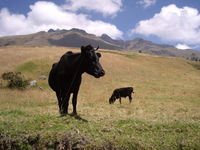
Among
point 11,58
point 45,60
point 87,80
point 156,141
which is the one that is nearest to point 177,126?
point 156,141

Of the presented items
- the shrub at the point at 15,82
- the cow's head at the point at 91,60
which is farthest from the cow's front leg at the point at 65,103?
the shrub at the point at 15,82

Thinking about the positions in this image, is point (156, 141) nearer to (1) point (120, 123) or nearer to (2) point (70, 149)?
(1) point (120, 123)

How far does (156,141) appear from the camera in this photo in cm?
639

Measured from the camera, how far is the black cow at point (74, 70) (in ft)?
26.5

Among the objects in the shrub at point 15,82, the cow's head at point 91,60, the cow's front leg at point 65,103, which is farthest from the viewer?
the shrub at point 15,82

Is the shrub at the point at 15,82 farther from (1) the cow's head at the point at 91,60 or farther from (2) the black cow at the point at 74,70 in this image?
(1) the cow's head at the point at 91,60

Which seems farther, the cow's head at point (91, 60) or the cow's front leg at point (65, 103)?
the cow's front leg at point (65, 103)

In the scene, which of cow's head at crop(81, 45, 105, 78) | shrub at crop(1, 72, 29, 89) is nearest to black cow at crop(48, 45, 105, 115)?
cow's head at crop(81, 45, 105, 78)

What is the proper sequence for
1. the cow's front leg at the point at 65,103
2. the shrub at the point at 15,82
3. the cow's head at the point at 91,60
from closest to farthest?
the cow's head at the point at 91,60 < the cow's front leg at the point at 65,103 < the shrub at the point at 15,82

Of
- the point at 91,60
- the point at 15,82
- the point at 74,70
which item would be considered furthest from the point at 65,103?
the point at 15,82

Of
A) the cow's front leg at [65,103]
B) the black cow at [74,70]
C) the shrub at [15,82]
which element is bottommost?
the shrub at [15,82]

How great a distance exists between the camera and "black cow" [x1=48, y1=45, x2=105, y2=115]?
8086 millimetres

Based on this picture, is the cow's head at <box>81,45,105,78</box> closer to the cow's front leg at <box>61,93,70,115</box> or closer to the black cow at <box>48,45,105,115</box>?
the black cow at <box>48,45,105,115</box>

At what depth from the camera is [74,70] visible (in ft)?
28.2
